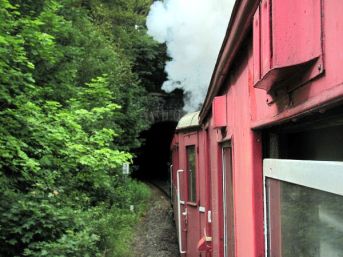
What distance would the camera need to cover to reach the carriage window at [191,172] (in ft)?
22.0

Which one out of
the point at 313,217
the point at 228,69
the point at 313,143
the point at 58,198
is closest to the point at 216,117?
the point at 228,69

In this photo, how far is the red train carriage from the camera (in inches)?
48.4

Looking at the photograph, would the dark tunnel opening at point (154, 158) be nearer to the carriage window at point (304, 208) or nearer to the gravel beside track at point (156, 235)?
the gravel beside track at point (156, 235)

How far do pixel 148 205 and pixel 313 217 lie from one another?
17.8 m

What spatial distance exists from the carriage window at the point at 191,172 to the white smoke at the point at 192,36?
300 inches

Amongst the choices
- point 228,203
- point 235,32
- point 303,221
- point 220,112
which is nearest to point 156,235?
point 228,203

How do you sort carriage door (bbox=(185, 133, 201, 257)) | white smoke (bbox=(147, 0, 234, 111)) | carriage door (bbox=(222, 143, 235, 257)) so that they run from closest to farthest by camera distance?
carriage door (bbox=(222, 143, 235, 257))
carriage door (bbox=(185, 133, 201, 257))
white smoke (bbox=(147, 0, 234, 111))

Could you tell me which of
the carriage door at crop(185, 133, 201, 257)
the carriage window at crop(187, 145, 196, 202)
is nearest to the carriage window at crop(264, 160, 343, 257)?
the carriage door at crop(185, 133, 201, 257)

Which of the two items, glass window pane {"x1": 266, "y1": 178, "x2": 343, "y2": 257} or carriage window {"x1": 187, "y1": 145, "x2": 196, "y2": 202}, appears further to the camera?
carriage window {"x1": 187, "y1": 145, "x2": 196, "y2": 202}

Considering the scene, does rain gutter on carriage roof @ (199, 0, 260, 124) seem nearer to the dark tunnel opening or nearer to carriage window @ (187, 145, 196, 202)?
carriage window @ (187, 145, 196, 202)

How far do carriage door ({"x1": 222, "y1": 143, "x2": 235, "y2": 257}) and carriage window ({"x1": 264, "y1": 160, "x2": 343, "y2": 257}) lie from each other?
1504mm

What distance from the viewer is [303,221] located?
1635mm

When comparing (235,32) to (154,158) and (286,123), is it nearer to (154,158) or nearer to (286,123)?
(286,123)

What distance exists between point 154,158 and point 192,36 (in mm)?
18706
